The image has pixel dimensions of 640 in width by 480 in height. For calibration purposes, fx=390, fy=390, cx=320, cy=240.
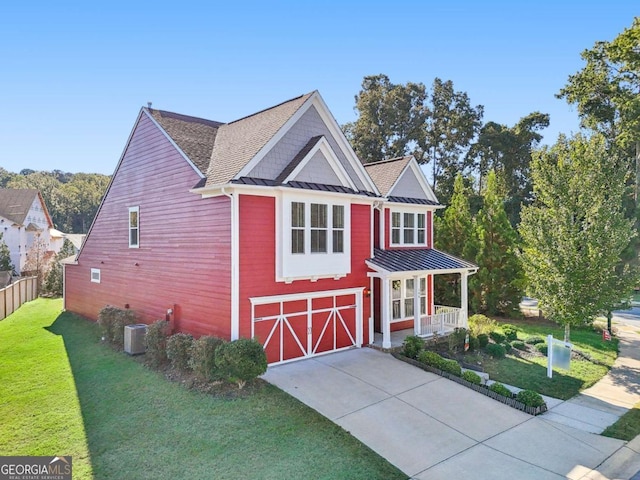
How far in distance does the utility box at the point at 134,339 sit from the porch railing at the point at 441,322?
10516 mm

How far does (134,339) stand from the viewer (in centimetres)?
1366

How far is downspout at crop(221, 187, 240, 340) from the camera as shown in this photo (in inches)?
444

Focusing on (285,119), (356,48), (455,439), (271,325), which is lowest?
(455,439)

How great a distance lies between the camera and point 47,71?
1576 centimetres

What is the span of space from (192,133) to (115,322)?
7.89m

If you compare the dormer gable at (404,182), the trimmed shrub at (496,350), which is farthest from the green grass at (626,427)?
the dormer gable at (404,182)

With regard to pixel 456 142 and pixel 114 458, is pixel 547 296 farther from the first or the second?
pixel 456 142

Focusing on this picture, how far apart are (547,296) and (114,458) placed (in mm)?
14474

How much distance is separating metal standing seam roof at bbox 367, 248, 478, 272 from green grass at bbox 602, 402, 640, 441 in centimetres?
722

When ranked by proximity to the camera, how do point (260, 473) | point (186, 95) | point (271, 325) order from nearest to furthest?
point (260, 473), point (271, 325), point (186, 95)

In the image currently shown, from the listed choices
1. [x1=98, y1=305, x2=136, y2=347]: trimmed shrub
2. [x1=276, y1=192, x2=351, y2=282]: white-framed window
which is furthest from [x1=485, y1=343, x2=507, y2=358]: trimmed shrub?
[x1=98, y1=305, x2=136, y2=347]: trimmed shrub

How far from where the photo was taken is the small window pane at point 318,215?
41.6ft

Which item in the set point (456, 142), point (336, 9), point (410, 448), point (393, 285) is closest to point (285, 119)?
point (336, 9)

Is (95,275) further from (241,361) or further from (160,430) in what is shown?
(160,430)
